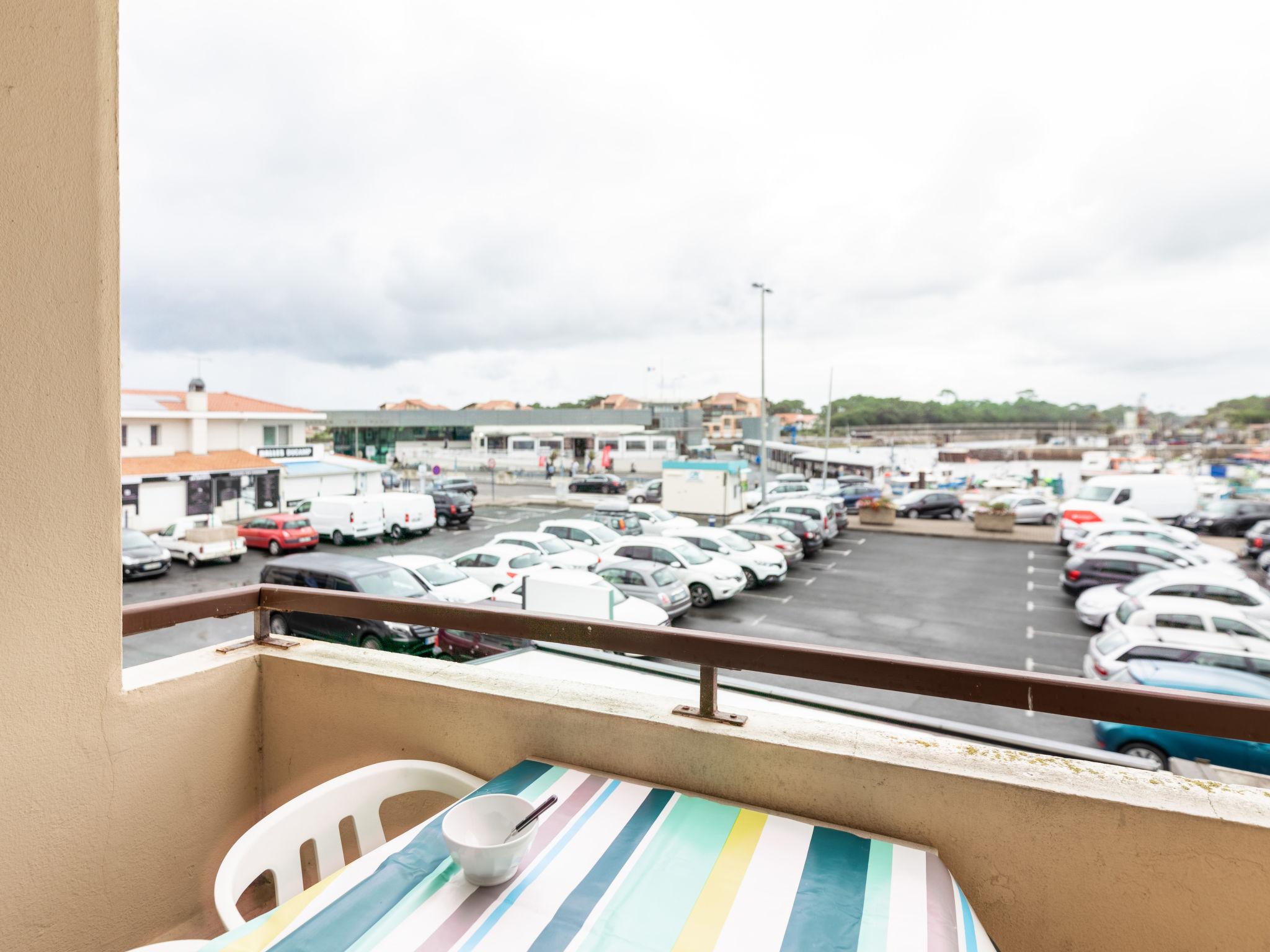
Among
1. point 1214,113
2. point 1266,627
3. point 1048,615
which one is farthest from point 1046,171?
point 1266,627

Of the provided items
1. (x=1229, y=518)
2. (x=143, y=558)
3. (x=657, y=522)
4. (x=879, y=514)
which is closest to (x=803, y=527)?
(x=657, y=522)

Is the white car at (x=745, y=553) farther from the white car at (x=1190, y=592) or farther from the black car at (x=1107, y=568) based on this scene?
the black car at (x=1107, y=568)

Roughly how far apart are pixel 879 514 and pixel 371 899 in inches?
857

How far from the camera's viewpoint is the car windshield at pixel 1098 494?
2056 cm

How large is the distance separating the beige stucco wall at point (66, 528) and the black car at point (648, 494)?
914 inches

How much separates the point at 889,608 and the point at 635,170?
3213 centimetres

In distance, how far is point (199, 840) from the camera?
1.81 m

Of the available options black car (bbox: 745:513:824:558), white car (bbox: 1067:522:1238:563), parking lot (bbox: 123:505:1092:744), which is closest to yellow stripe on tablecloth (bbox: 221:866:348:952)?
parking lot (bbox: 123:505:1092:744)

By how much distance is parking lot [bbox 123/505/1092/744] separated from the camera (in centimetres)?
844

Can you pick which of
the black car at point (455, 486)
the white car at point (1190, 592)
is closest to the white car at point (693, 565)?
the white car at point (1190, 592)

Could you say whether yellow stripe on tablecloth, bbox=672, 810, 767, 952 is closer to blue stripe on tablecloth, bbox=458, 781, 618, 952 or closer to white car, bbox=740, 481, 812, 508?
blue stripe on tablecloth, bbox=458, 781, 618, 952

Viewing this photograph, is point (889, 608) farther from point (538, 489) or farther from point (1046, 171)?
point (1046, 171)

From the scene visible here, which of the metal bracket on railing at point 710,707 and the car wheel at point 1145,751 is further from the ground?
the metal bracket on railing at point 710,707

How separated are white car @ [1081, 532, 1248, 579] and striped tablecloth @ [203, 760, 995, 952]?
47.4ft
